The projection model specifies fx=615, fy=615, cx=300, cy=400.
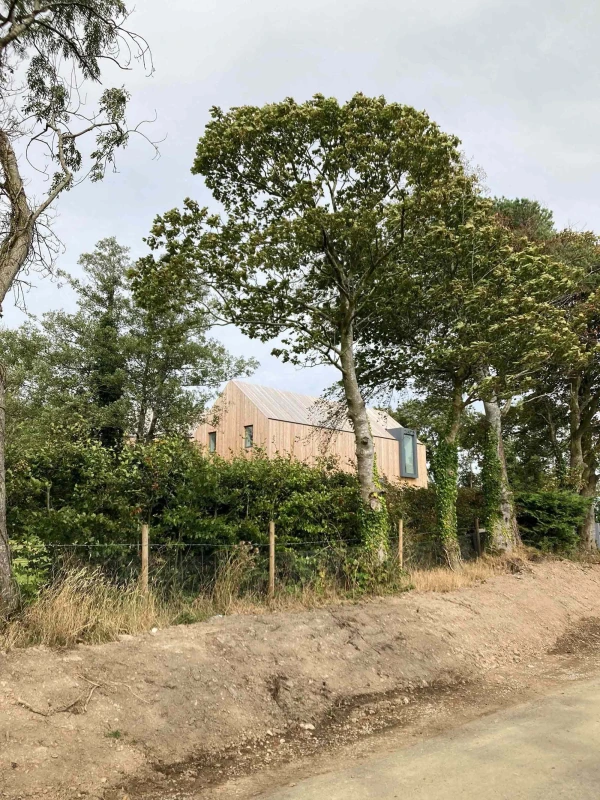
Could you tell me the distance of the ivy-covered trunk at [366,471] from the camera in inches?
474

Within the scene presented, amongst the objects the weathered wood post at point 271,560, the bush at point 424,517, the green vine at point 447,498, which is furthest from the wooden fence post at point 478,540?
the weathered wood post at point 271,560

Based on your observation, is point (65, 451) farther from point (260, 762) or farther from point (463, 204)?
point (463, 204)

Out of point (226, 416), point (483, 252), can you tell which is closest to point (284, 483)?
point (483, 252)

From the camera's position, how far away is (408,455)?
38.2 m

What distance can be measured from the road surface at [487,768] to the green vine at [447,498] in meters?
8.57

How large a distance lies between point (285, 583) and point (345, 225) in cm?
683

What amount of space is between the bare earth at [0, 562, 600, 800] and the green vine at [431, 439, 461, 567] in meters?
4.30

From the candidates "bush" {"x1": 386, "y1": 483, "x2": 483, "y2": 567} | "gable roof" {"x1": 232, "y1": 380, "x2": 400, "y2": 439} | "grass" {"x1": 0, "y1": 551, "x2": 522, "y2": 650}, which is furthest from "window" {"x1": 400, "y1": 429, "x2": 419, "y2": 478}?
"grass" {"x1": 0, "y1": 551, "x2": 522, "y2": 650}

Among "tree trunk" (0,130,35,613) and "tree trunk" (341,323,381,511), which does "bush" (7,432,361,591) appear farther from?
"tree trunk" (0,130,35,613)

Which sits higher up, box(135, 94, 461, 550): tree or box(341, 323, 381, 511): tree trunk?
box(135, 94, 461, 550): tree

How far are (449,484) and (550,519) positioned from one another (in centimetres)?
573

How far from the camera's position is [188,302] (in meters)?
13.4

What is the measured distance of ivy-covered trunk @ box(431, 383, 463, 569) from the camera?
14.8m

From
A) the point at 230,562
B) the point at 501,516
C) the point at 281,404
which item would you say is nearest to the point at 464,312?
the point at 501,516
